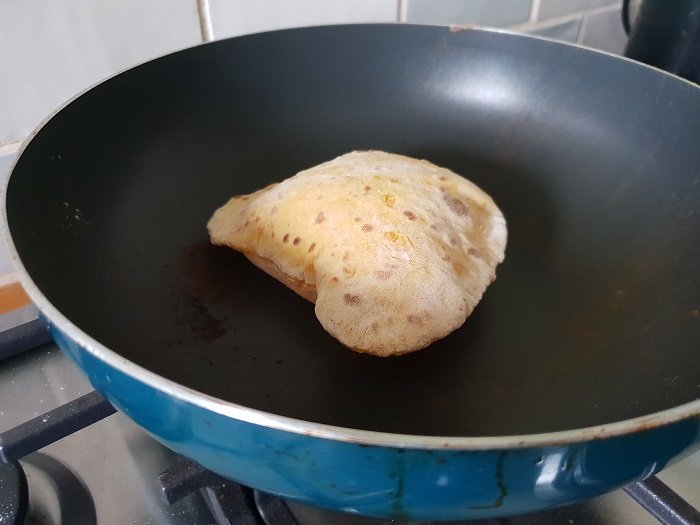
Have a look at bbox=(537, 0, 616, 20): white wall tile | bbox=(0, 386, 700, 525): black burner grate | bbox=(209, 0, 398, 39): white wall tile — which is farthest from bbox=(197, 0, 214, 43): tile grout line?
bbox=(537, 0, 616, 20): white wall tile

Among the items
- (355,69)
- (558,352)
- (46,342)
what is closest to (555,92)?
(355,69)

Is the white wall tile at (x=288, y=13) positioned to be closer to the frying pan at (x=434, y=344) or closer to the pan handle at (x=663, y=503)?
the frying pan at (x=434, y=344)

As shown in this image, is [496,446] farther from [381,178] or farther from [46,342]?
[46,342]

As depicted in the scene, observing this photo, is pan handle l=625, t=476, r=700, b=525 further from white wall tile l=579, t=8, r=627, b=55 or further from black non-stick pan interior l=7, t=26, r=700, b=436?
white wall tile l=579, t=8, r=627, b=55

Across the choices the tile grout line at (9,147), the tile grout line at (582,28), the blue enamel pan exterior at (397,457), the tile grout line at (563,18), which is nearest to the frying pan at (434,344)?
the blue enamel pan exterior at (397,457)

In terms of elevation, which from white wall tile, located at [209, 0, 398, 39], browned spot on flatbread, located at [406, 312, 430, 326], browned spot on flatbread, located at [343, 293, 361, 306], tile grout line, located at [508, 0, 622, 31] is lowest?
browned spot on flatbread, located at [406, 312, 430, 326]

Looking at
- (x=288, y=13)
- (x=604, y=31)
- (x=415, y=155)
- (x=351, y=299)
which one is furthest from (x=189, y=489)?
(x=604, y=31)

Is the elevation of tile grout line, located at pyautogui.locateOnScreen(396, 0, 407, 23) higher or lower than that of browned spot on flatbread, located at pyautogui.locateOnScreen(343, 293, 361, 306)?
Answer: higher

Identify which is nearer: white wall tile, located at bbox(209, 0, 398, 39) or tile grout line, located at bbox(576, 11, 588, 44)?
white wall tile, located at bbox(209, 0, 398, 39)
